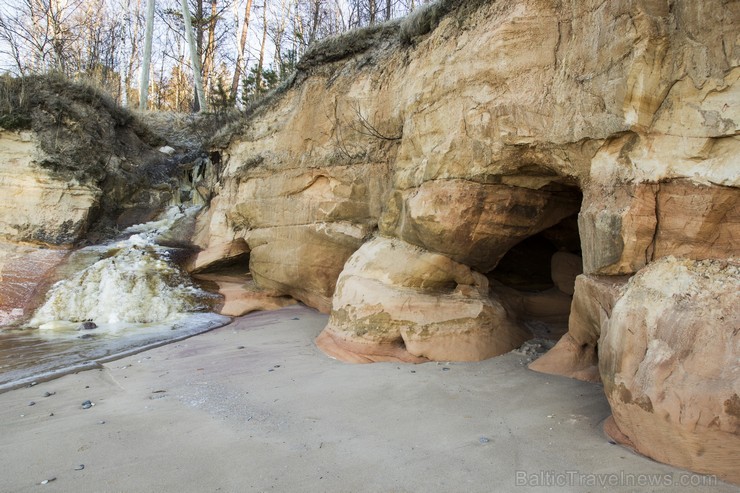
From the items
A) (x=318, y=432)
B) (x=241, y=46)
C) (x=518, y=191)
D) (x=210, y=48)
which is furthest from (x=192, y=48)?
(x=318, y=432)

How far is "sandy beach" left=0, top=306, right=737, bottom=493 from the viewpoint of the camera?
238 centimetres

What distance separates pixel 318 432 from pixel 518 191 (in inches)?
119

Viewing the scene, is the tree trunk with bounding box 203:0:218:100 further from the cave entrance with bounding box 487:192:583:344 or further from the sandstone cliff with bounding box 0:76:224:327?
the cave entrance with bounding box 487:192:583:344

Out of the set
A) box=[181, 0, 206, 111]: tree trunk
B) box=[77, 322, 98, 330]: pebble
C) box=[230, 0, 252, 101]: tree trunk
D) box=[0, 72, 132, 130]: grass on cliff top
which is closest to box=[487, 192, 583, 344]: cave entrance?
box=[77, 322, 98, 330]: pebble

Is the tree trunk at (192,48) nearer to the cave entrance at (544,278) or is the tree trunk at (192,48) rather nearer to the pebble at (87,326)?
the pebble at (87,326)

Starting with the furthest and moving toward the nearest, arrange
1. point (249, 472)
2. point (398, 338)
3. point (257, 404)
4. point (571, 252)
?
A: point (571, 252) → point (398, 338) → point (257, 404) → point (249, 472)

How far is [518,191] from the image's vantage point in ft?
15.6

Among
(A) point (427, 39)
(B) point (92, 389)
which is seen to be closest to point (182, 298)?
(B) point (92, 389)

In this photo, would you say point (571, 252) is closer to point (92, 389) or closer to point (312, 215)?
point (312, 215)

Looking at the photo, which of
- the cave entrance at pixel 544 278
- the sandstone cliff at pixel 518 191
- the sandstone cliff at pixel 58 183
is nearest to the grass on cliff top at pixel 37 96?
the sandstone cliff at pixel 58 183

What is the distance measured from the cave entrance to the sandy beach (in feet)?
4.46

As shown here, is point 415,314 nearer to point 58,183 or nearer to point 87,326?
point 87,326

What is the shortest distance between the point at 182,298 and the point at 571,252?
225 inches

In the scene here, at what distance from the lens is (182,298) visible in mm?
7449
